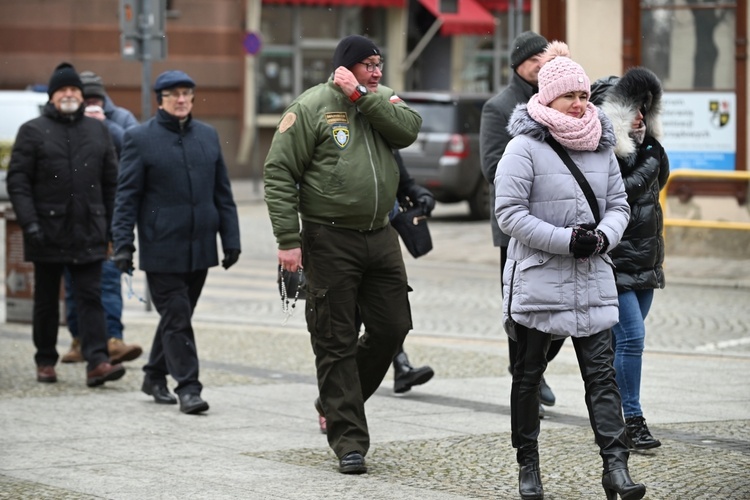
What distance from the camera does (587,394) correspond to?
593cm

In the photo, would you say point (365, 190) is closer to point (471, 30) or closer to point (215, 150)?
point (215, 150)

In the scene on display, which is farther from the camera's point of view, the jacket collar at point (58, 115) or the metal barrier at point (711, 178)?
the metal barrier at point (711, 178)

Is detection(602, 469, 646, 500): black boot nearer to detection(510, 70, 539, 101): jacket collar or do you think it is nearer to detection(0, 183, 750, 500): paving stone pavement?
detection(0, 183, 750, 500): paving stone pavement

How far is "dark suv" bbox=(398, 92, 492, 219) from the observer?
21953mm

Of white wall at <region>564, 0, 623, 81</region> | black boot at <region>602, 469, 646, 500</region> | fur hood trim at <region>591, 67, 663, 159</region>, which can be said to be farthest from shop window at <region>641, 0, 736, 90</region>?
black boot at <region>602, 469, 646, 500</region>

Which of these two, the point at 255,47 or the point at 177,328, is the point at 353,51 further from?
the point at 255,47

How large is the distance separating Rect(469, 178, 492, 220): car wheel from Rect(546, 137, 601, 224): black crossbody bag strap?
54.3 ft

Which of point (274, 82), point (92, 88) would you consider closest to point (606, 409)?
point (92, 88)

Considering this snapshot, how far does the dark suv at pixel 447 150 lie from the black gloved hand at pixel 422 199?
13737mm

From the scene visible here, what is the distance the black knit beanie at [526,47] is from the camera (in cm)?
763

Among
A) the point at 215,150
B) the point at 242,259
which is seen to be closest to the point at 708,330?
the point at 215,150

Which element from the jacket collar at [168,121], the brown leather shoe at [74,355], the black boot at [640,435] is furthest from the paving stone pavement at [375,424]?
the jacket collar at [168,121]

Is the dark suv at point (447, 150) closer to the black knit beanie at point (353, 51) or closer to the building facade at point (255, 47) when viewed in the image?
the building facade at point (255, 47)

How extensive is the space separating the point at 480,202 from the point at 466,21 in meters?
13.8
